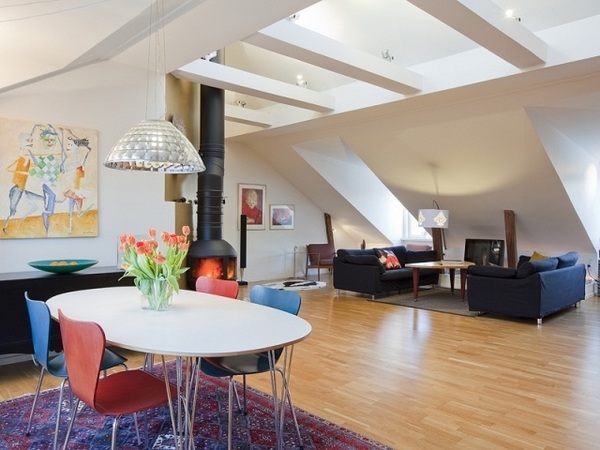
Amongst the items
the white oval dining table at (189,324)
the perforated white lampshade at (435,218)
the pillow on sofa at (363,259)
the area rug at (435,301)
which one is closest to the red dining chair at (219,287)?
the white oval dining table at (189,324)

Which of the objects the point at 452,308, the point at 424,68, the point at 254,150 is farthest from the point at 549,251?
the point at 254,150

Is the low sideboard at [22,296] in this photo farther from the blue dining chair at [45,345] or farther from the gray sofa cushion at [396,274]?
the gray sofa cushion at [396,274]

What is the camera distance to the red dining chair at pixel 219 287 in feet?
11.0

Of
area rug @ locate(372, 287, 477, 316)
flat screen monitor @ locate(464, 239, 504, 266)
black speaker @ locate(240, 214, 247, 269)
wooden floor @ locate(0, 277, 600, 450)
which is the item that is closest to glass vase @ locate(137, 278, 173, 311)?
wooden floor @ locate(0, 277, 600, 450)

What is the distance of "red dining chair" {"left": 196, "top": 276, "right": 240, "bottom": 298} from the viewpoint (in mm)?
3354

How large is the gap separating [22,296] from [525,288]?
201 inches

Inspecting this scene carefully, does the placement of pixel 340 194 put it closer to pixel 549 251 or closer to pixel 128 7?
pixel 549 251

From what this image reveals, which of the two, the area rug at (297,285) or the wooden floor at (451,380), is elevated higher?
the wooden floor at (451,380)

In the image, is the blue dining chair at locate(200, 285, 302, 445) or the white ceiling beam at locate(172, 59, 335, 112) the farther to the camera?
the white ceiling beam at locate(172, 59, 335, 112)

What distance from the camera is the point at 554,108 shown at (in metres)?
5.53

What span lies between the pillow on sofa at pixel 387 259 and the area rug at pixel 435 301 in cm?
51

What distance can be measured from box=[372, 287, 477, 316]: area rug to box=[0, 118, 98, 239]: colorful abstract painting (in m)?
4.40

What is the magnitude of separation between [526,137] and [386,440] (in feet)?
15.7

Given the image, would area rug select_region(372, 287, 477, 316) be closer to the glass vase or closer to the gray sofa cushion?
the gray sofa cushion
